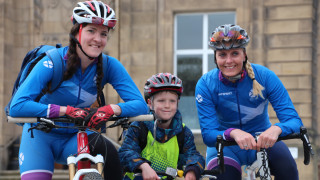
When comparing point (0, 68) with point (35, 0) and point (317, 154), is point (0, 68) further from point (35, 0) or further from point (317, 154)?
point (317, 154)

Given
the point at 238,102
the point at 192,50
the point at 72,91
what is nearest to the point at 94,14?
the point at 72,91

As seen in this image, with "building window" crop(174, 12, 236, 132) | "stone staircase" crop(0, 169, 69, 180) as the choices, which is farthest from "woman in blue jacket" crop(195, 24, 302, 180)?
"building window" crop(174, 12, 236, 132)

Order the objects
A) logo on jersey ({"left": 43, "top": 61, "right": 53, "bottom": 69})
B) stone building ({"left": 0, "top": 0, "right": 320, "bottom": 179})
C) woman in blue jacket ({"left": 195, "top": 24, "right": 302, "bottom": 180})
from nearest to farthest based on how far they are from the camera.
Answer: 1. logo on jersey ({"left": 43, "top": 61, "right": 53, "bottom": 69})
2. woman in blue jacket ({"left": 195, "top": 24, "right": 302, "bottom": 180})
3. stone building ({"left": 0, "top": 0, "right": 320, "bottom": 179})

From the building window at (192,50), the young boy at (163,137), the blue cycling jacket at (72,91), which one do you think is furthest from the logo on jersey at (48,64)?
the building window at (192,50)

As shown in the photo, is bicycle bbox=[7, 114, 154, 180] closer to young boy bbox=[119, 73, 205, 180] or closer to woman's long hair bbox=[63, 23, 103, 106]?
woman's long hair bbox=[63, 23, 103, 106]

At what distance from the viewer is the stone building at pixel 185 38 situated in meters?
12.0

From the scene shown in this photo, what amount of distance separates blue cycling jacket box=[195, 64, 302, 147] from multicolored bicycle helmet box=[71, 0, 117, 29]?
1.06m

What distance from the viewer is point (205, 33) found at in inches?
500

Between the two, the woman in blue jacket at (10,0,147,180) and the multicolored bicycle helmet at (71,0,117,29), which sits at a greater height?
the multicolored bicycle helmet at (71,0,117,29)

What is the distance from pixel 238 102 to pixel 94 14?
4.84ft

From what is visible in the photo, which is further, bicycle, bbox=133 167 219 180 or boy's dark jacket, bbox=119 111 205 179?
boy's dark jacket, bbox=119 111 205 179

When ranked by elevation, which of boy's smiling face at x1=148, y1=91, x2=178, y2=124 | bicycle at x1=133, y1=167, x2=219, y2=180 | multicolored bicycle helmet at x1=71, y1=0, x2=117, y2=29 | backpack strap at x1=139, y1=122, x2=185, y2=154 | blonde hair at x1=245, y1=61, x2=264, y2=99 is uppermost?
multicolored bicycle helmet at x1=71, y1=0, x2=117, y2=29

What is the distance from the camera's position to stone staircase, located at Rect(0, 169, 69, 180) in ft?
35.5

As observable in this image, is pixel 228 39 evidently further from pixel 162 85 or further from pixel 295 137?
pixel 295 137
